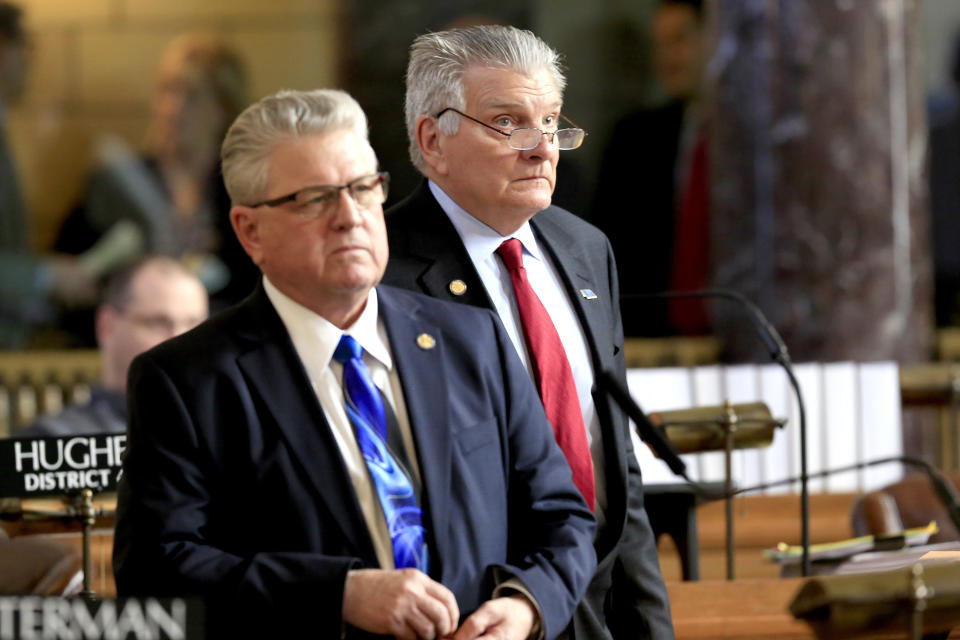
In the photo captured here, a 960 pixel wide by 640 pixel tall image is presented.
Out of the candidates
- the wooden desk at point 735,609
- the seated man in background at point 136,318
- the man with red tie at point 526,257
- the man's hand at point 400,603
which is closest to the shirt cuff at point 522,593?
the man's hand at point 400,603

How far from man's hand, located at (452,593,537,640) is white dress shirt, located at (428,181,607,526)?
1.35 feet

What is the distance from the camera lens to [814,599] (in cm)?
177

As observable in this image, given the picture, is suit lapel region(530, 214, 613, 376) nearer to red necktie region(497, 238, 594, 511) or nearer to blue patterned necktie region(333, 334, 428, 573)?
red necktie region(497, 238, 594, 511)

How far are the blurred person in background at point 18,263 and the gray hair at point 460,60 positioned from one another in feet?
16.1

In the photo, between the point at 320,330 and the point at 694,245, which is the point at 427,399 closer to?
the point at 320,330

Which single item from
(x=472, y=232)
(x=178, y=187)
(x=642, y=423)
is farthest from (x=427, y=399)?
(x=178, y=187)

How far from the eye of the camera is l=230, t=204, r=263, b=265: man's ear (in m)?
2.00

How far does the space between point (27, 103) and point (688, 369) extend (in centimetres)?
417

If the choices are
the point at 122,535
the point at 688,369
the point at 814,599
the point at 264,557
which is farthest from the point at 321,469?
the point at 688,369

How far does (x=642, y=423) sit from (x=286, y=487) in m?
0.54

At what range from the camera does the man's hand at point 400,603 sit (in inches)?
73.2

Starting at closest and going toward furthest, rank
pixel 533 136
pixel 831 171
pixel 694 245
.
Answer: pixel 533 136, pixel 831 171, pixel 694 245

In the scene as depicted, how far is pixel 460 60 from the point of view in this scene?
2.31 m

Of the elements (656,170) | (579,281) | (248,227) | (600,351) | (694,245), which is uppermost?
(248,227)
